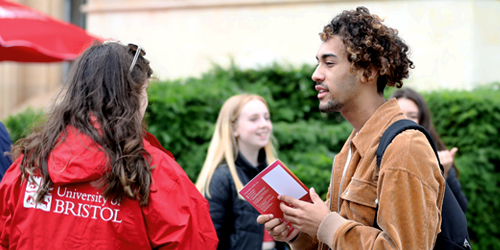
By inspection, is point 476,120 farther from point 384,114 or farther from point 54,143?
point 54,143

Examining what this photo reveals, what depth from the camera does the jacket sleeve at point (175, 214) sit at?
1.81 meters

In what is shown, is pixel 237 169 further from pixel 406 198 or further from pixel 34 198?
pixel 406 198

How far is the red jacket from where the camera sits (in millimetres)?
1782

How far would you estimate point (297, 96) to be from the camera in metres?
6.88

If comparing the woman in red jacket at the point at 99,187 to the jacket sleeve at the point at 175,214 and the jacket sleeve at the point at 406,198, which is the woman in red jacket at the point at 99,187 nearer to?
the jacket sleeve at the point at 175,214

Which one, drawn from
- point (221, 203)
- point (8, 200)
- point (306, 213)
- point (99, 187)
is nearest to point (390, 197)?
point (306, 213)

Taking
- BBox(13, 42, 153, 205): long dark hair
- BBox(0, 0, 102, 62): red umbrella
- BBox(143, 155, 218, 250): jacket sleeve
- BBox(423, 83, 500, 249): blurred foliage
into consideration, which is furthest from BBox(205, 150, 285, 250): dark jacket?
BBox(423, 83, 500, 249): blurred foliage

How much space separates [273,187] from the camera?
2082 millimetres

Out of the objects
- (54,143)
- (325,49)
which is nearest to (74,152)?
(54,143)

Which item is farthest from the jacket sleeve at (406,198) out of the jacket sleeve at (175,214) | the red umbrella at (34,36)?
the red umbrella at (34,36)

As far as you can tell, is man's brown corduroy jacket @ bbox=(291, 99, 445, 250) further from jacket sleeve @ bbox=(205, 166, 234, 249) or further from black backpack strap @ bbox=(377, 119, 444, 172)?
jacket sleeve @ bbox=(205, 166, 234, 249)

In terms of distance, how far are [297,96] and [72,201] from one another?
5333mm

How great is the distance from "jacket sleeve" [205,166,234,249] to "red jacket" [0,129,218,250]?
58.1 inches

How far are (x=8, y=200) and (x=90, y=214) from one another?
0.44 meters
